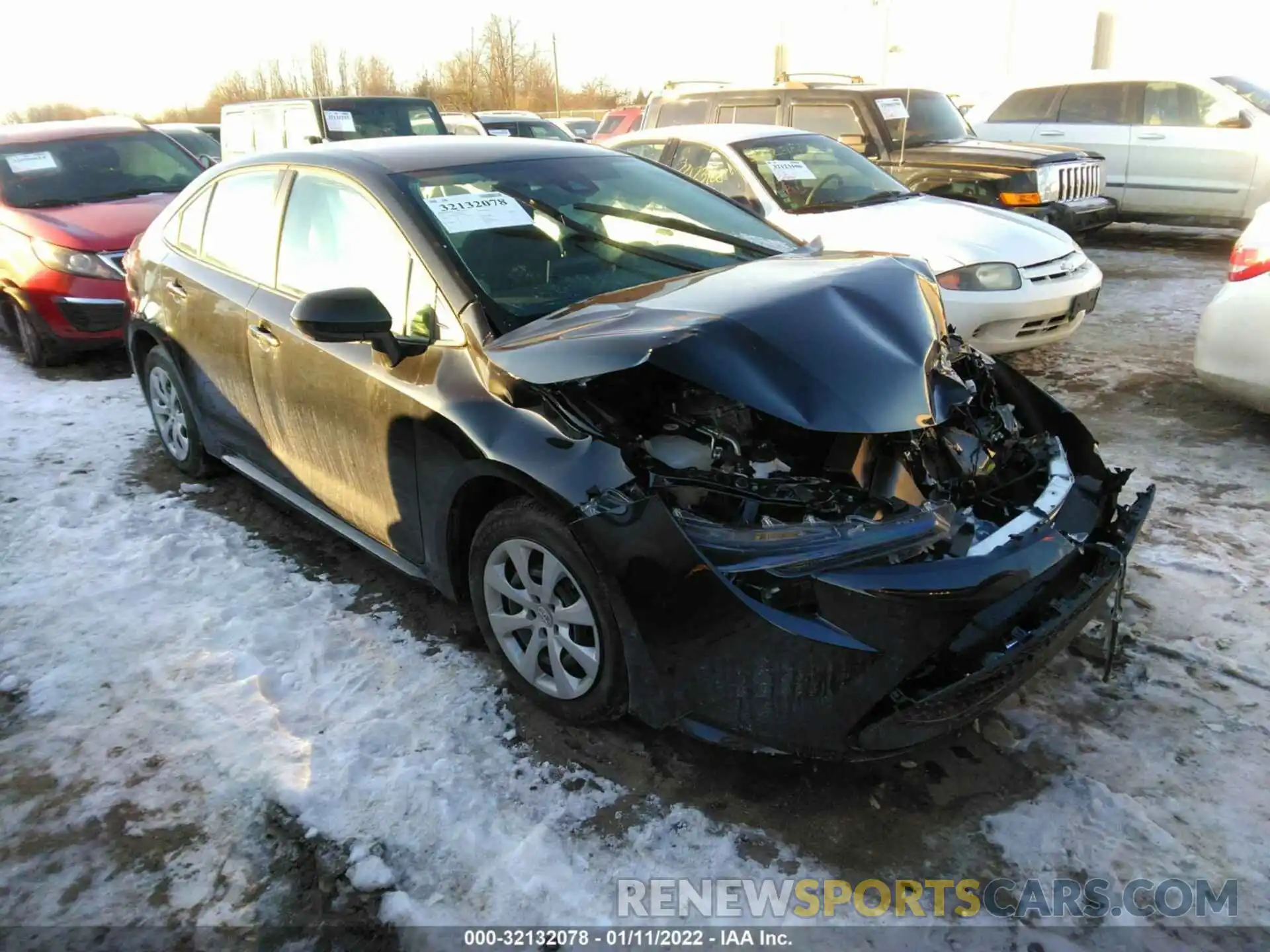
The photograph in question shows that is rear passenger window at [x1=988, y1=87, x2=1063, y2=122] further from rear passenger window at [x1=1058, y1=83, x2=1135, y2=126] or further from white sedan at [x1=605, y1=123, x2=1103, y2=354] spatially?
white sedan at [x1=605, y1=123, x2=1103, y2=354]

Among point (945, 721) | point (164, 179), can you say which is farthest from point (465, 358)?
point (164, 179)

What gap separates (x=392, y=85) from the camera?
132 feet

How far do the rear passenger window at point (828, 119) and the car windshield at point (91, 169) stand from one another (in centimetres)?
547

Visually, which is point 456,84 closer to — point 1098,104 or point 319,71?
point 319,71

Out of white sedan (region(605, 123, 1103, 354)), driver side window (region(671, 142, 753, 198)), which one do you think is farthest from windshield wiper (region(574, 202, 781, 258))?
driver side window (region(671, 142, 753, 198))

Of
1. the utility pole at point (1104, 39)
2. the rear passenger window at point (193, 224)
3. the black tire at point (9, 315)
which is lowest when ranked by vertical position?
the black tire at point (9, 315)

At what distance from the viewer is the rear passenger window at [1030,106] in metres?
10.3

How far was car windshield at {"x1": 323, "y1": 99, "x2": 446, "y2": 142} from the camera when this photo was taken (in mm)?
9961

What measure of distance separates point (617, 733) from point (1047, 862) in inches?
48.0

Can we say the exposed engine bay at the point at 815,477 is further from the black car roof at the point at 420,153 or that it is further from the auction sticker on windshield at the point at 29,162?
the auction sticker on windshield at the point at 29,162

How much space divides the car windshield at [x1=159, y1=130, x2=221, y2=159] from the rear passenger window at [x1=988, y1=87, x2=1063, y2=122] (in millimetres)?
11397

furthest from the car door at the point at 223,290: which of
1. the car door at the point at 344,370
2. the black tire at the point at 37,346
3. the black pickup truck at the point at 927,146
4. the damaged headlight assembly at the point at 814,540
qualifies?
the black pickup truck at the point at 927,146

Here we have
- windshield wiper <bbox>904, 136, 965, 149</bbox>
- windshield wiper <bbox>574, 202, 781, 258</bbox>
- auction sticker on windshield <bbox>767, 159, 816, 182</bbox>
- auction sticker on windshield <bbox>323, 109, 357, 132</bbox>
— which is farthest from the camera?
auction sticker on windshield <bbox>323, 109, 357, 132</bbox>

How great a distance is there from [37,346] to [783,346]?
6.72 meters
